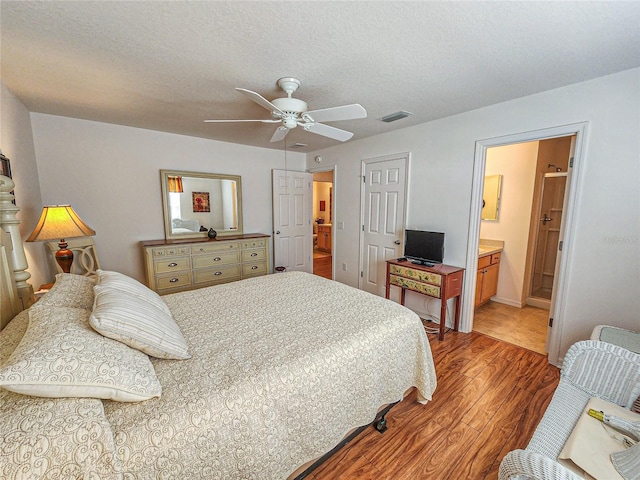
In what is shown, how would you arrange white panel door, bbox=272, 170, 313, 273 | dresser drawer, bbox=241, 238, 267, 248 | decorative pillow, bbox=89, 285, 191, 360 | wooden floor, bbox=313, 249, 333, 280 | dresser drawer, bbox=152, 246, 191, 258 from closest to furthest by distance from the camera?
1. decorative pillow, bbox=89, 285, 191, 360
2. dresser drawer, bbox=152, 246, 191, 258
3. dresser drawer, bbox=241, 238, 267, 248
4. white panel door, bbox=272, 170, 313, 273
5. wooden floor, bbox=313, 249, 333, 280

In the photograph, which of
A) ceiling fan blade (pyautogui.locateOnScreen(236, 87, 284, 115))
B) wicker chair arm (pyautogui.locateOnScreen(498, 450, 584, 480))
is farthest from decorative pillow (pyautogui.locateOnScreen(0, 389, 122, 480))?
ceiling fan blade (pyautogui.locateOnScreen(236, 87, 284, 115))

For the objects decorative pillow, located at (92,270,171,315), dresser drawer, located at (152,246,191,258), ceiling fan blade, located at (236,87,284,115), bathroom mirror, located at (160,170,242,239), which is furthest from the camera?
bathroom mirror, located at (160,170,242,239)

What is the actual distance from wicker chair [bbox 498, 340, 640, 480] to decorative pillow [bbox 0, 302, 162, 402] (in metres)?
1.65

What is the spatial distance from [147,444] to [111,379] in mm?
255

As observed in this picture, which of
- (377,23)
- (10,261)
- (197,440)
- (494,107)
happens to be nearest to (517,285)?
(494,107)

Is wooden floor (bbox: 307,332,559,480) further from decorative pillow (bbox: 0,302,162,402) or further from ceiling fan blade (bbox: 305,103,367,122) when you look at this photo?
ceiling fan blade (bbox: 305,103,367,122)

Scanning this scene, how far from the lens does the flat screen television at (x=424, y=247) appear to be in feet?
9.98

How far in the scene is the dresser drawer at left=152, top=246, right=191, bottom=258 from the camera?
10.8 ft

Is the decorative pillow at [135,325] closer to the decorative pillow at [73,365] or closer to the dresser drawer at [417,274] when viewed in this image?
the decorative pillow at [73,365]

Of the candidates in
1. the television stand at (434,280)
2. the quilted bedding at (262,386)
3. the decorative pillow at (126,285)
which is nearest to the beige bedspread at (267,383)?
the quilted bedding at (262,386)

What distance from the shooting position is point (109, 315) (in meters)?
1.13

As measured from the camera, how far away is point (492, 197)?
3965mm

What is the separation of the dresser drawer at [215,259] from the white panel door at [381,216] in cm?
195

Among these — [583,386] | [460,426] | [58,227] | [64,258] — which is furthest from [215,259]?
[583,386]
